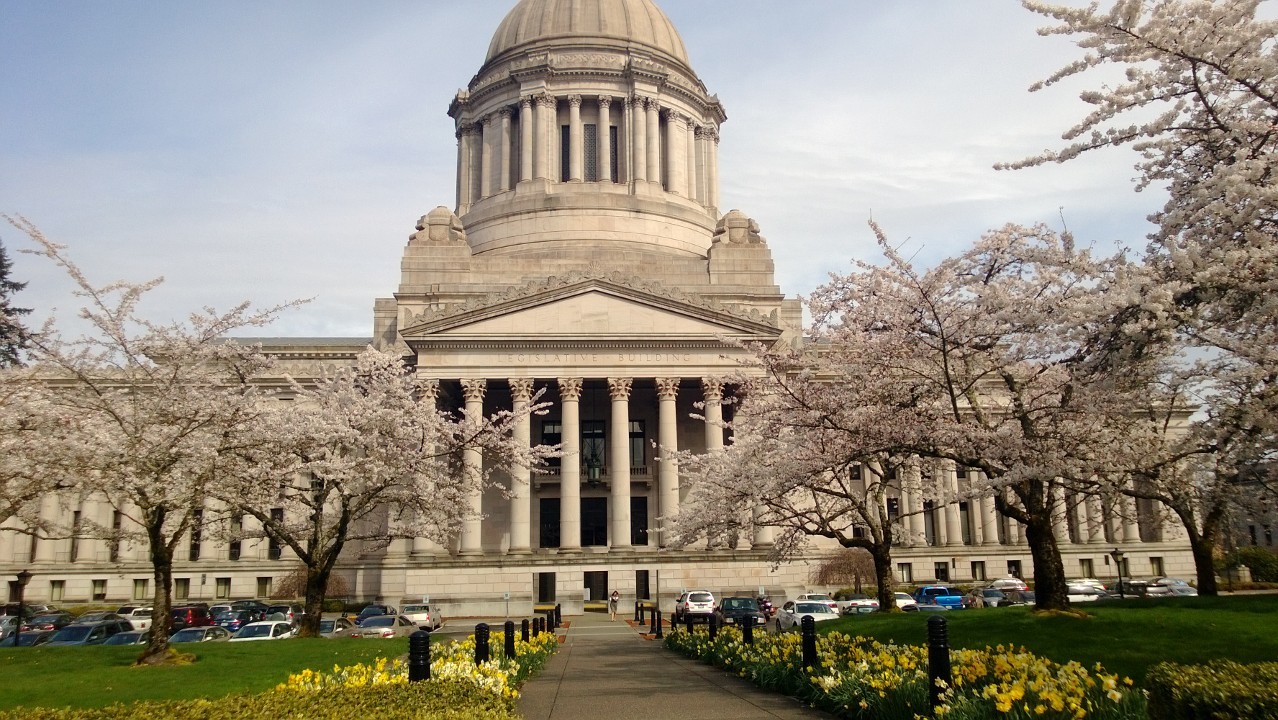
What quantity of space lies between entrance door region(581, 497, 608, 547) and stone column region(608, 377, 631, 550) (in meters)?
5.43

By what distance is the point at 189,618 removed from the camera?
41.2m

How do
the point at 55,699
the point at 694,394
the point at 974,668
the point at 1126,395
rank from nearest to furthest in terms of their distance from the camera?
the point at 974,668, the point at 55,699, the point at 1126,395, the point at 694,394

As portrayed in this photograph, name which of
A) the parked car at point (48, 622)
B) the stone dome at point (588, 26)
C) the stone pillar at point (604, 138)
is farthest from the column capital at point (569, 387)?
the stone dome at point (588, 26)

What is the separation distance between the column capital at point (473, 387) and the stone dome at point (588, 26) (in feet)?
116

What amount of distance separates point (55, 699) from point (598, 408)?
44746 mm

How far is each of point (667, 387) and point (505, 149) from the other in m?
30.6

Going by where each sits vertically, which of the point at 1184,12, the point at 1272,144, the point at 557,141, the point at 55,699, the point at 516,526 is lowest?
the point at 55,699

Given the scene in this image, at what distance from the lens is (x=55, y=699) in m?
16.7

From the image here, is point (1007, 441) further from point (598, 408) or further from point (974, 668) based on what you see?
point (598, 408)

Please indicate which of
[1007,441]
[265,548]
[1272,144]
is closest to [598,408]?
[265,548]

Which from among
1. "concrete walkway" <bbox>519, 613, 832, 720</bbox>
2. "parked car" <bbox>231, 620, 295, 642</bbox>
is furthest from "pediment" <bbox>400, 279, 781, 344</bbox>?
"concrete walkway" <bbox>519, 613, 832, 720</bbox>

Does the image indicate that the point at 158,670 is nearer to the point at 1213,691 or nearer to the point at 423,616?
the point at 1213,691

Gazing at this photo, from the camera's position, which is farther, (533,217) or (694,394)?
(533,217)

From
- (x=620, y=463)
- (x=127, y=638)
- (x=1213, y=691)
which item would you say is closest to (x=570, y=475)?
(x=620, y=463)
